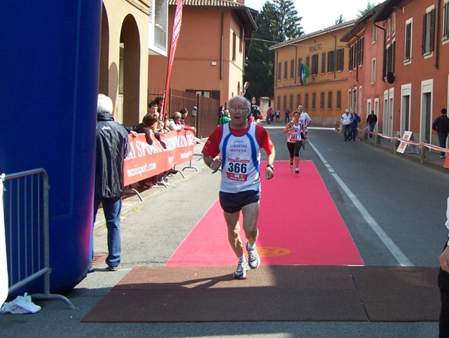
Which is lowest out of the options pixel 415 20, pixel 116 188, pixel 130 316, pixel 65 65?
pixel 130 316

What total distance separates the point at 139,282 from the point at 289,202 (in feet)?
21.3

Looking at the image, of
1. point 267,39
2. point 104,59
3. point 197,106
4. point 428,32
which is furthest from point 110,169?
point 267,39

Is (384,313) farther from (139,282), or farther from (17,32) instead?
(17,32)

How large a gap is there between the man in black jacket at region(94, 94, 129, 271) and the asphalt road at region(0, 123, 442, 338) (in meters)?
0.38

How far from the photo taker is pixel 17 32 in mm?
5613

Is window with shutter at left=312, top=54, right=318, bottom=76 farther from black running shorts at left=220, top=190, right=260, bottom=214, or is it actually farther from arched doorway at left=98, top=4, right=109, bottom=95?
black running shorts at left=220, top=190, right=260, bottom=214

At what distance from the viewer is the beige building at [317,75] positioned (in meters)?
64.6

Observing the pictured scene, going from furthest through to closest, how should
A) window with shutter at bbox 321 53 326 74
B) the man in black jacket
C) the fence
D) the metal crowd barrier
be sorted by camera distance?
window with shutter at bbox 321 53 326 74 < the fence < the man in black jacket < the metal crowd barrier

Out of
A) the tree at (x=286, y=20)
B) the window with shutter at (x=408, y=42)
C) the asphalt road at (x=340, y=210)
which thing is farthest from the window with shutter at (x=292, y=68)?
the asphalt road at (x=340, y=210)

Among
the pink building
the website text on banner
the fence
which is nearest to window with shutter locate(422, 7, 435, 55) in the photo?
the pink building

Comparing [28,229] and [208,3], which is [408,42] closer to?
[208,3]

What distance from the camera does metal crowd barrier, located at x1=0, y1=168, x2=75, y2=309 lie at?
18.3ft

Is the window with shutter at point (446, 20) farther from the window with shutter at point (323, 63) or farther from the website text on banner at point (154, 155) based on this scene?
the window with shutter at point (323, 63)

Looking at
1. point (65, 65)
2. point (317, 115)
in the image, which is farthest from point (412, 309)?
point (317, 115)
